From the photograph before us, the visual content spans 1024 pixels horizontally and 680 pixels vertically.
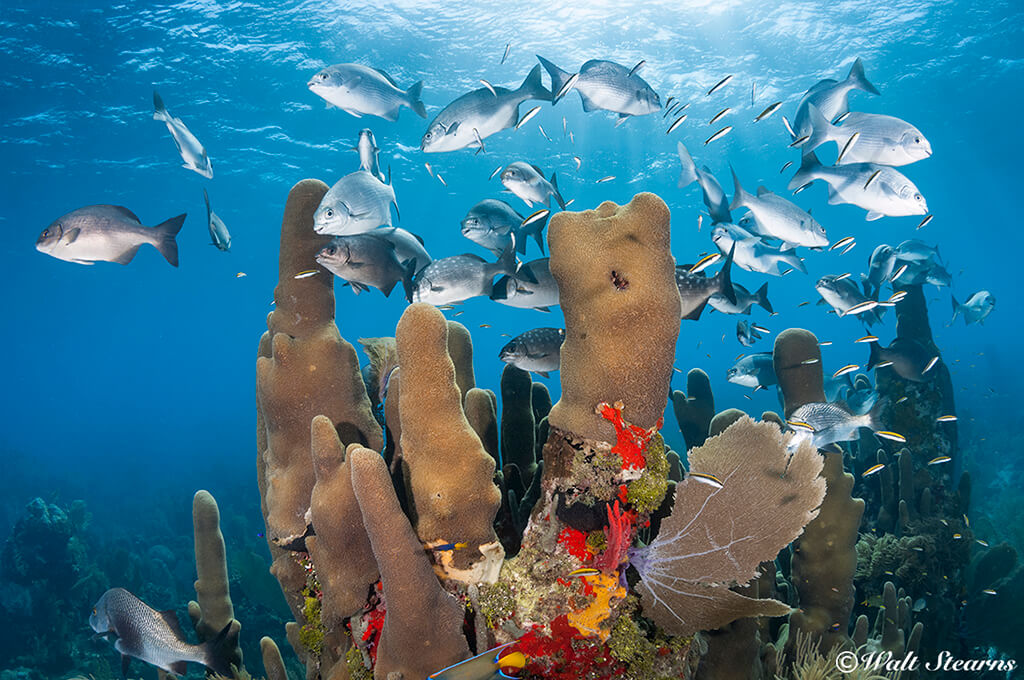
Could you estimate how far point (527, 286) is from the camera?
11.9ft

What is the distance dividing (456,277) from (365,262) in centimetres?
67

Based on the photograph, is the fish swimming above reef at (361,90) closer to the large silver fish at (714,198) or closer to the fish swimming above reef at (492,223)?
the fish swimming above reef at (492,223)

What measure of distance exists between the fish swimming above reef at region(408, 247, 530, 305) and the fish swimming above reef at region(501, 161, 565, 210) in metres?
1.41

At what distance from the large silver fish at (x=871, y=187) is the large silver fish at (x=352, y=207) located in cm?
407

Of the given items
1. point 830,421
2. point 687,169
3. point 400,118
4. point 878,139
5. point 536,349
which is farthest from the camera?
point 400,118

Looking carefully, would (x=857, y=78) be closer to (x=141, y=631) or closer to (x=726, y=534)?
(x=726, y=534)

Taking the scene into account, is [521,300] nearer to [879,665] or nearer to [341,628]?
[341,628]

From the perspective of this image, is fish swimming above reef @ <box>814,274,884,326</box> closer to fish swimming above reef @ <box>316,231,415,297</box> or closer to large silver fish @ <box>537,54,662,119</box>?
large silver fish @ <box>537,54,662,119</box>

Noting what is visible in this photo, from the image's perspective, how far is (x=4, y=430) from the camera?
10675 centimetres

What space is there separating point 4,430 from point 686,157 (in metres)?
150

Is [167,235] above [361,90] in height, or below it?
below

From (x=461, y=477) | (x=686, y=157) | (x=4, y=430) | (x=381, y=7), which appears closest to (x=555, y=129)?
(x=381, y=7)

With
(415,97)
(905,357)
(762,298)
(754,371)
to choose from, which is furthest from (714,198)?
(905,357)

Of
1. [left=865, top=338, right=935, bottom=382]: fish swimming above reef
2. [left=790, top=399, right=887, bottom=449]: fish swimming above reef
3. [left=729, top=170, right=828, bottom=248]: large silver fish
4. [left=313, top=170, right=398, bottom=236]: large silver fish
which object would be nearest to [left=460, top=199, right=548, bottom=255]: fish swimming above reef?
[left=313, top=170, right=398, bottom=236]: large silver fish
